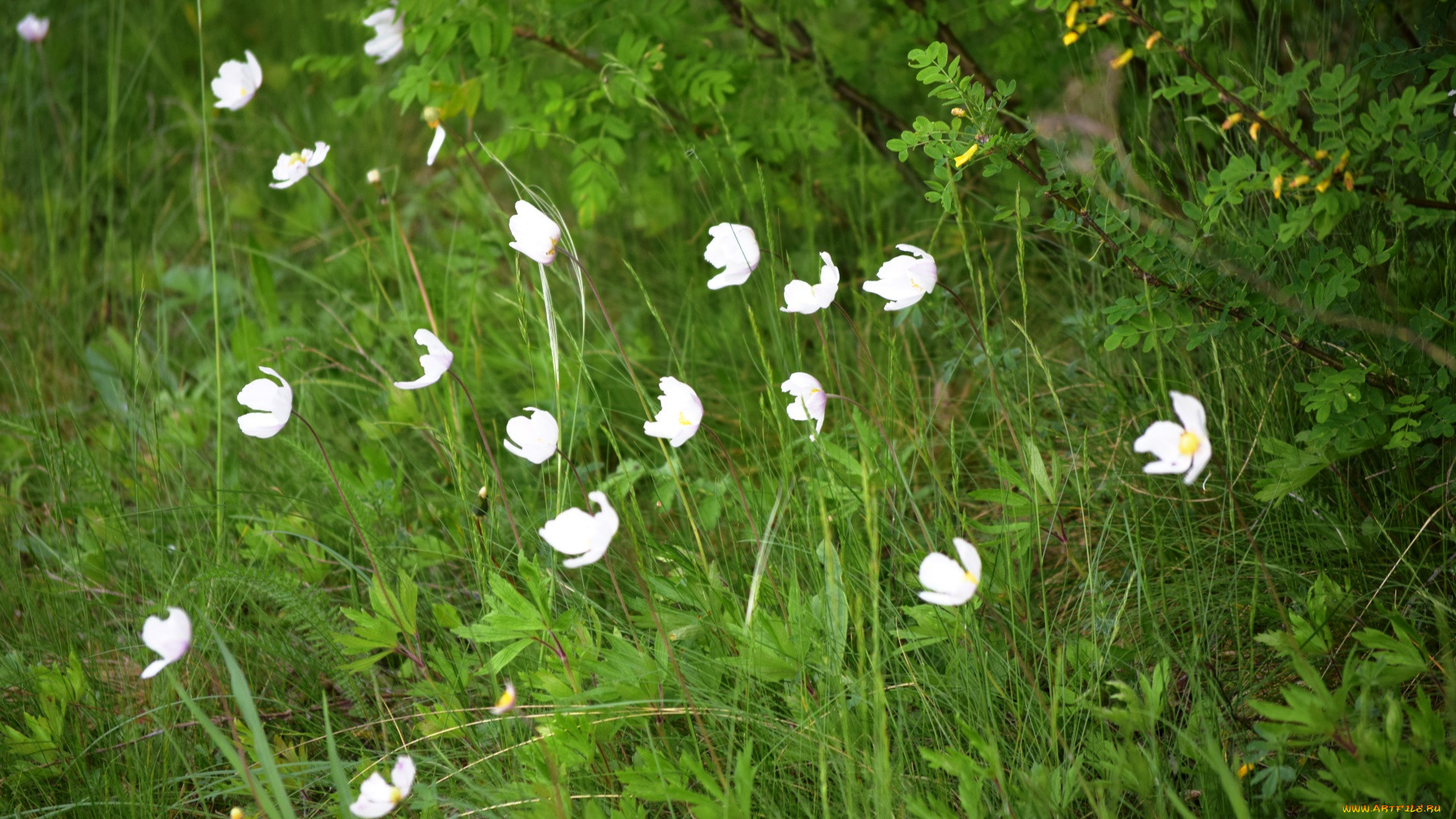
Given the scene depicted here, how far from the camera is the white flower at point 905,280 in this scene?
1.39 meters

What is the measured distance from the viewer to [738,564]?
1.60 meters

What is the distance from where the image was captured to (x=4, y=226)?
3.19m

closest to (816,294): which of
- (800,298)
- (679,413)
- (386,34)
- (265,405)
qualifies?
(800,298)

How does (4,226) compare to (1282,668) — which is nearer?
(1282,668)

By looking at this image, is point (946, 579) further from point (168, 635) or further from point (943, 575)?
point (168, 635)

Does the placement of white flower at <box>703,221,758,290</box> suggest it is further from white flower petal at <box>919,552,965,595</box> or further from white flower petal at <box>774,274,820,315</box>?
white flower petal at <box>919,552,965,595</box>

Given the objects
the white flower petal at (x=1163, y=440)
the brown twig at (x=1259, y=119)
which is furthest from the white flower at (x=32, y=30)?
the white flower petal at (x=1163, y=440)

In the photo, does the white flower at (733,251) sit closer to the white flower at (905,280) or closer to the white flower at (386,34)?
the white flower at (905,280)

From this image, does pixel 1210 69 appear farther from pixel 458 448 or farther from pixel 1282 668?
pixel 458 448

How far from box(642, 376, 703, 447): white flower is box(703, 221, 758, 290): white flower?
7.7 inches

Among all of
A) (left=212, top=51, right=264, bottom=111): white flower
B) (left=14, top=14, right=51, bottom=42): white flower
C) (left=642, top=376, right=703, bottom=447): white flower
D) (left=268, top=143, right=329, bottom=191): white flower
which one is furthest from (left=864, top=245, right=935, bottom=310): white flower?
(left=14, top=14, right=51, bottom=42): white flower

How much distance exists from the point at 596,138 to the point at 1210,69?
1.30m

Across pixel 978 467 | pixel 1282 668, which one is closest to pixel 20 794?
pixel 978 467

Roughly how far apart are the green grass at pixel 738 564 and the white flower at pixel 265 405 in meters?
0.25
